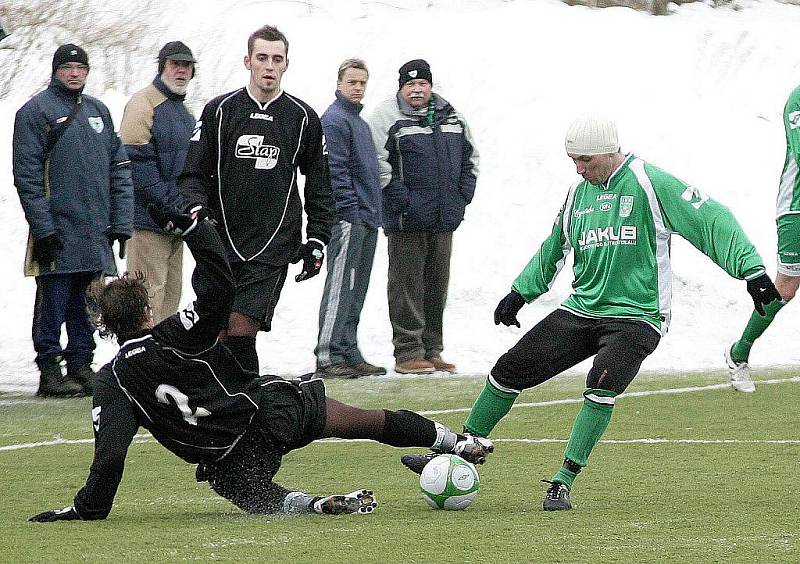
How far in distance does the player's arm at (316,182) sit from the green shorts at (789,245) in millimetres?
3511

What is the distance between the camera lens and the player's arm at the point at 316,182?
27.1 ft

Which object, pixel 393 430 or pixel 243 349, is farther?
pixel 243 349

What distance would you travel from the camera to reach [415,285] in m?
12.1

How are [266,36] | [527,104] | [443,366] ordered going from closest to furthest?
[266,36]
[443,366]
[527,104]

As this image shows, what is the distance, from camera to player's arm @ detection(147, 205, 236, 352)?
19.9ft

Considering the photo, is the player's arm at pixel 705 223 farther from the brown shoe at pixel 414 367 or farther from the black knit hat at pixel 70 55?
the brown shoe at pixel 414 367

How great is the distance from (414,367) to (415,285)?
2.14 feet

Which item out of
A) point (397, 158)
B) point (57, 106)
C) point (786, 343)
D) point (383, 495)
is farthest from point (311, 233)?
point (786, 343)

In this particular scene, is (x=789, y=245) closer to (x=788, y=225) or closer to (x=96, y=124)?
(x=788, y=225)

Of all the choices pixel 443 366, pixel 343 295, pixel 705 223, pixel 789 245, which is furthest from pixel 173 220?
pixel 443 366

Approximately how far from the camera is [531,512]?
6496 millimetres

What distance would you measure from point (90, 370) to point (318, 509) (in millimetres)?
4792

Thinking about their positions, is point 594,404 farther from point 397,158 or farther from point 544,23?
point 544,23

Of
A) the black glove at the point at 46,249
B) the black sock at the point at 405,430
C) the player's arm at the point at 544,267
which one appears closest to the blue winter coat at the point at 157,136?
the black glove at the point at 46,249
